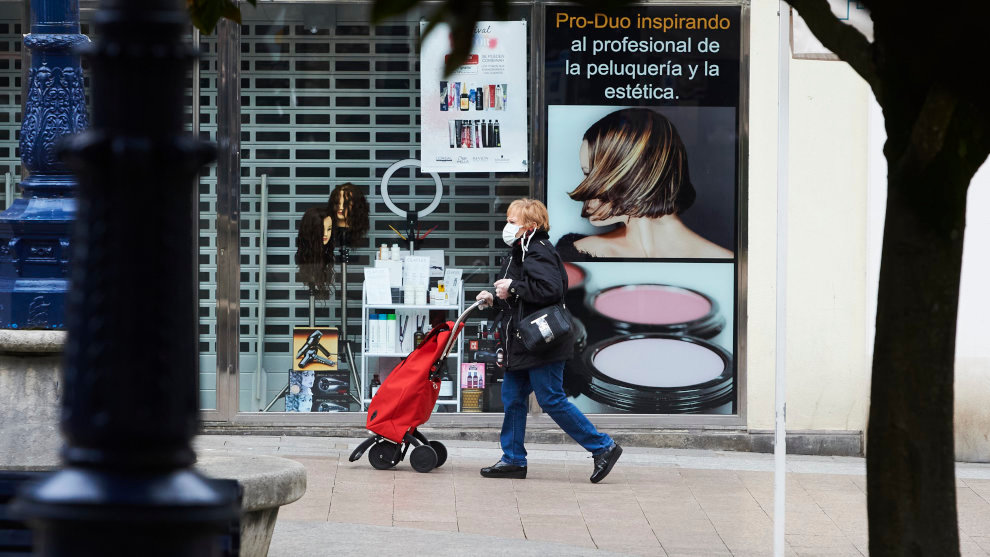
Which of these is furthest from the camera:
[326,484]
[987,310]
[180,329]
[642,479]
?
[987,310]

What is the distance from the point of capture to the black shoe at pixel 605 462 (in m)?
8.07

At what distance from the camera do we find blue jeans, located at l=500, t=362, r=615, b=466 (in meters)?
8.04

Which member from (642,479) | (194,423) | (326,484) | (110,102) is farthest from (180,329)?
(642,479)

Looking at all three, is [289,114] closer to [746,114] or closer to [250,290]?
[250,290]

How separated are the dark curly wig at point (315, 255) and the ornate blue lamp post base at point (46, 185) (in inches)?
204

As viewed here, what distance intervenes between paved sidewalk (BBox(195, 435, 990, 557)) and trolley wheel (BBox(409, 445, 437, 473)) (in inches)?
2.7

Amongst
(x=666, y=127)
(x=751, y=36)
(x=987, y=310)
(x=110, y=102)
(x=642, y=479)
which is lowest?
(x=642, y=479)

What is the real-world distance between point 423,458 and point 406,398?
0.42 m

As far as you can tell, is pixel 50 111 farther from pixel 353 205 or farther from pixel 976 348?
pixel 976 348

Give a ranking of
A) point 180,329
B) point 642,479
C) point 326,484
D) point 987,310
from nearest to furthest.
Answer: point 180,329, point 326,484, point 642,479, point 987,310

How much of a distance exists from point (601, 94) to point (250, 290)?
314 cm

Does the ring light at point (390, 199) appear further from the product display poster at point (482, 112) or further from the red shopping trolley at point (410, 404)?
the red shopping trolley at point (410, 404)

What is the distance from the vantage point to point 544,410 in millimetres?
8055

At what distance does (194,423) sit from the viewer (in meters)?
1.80
